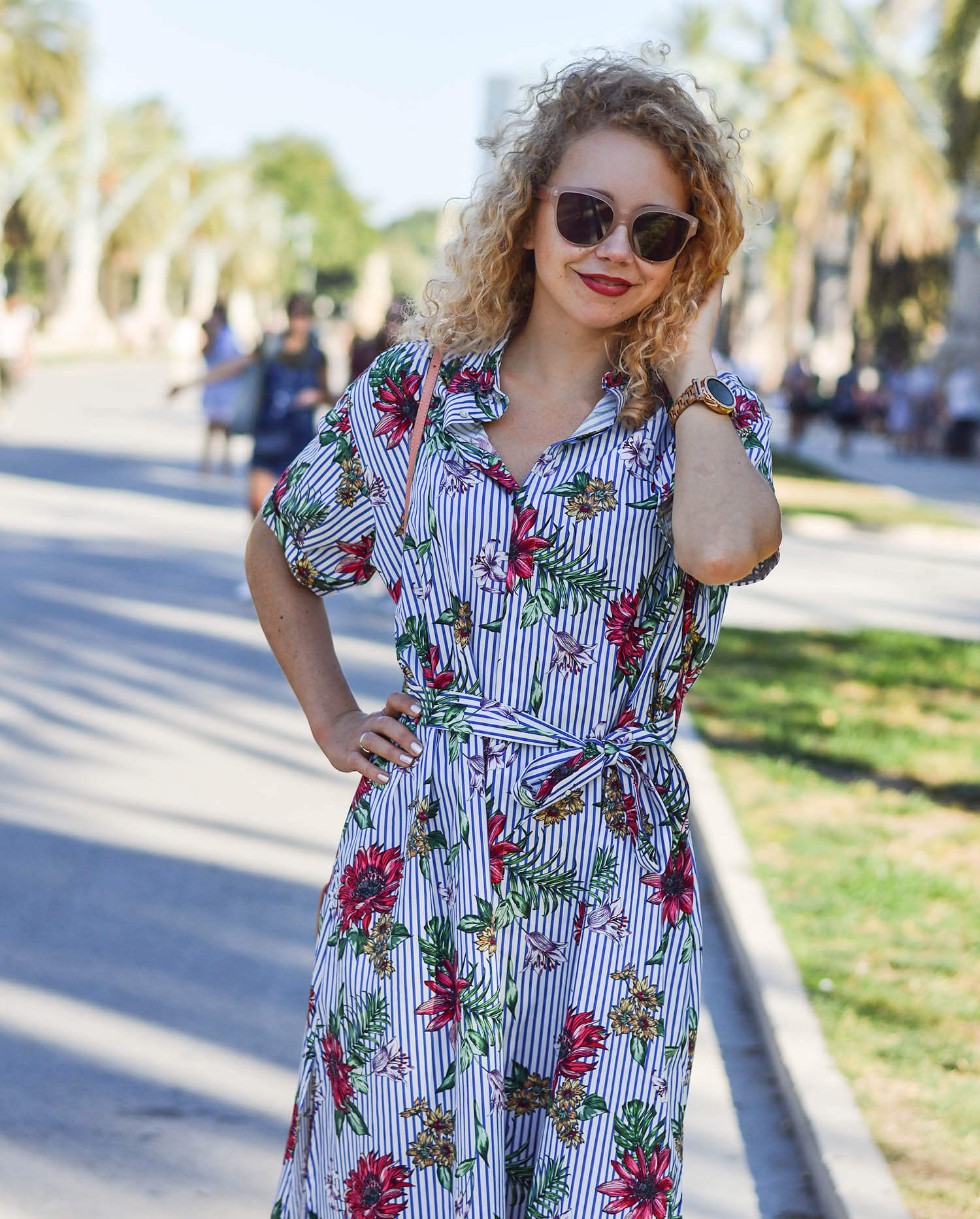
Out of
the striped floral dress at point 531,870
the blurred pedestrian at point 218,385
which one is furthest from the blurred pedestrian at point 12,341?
the striped floral dress at point 531,870

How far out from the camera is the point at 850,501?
2080 centimetres

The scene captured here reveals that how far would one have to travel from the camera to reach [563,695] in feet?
6.96

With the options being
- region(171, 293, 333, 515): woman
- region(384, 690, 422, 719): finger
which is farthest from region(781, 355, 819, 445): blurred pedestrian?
region(384, 690, 422, 719): finger

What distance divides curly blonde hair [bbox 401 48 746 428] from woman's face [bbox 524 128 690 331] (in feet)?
0.06

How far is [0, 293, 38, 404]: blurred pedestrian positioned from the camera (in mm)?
24609

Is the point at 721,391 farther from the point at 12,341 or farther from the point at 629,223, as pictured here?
the point at 12,341

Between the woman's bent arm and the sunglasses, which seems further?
the woman's bent arm

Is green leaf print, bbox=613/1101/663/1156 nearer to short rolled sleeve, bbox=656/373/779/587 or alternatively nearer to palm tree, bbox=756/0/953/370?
short rolled sleeve, bbox=656/373/779/587

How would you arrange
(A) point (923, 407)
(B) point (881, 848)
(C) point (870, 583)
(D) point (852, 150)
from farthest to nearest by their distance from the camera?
→ (D) point (852, 150) < (A) point (923, 407) < (C) point (870, 583) < (B) point (881, 848)

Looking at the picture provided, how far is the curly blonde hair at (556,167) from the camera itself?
7.27 feet

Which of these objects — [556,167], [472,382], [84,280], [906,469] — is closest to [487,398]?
[472,382]

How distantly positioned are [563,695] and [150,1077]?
7.90 ft

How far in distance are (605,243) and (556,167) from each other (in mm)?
152

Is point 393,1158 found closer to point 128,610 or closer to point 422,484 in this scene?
point 422,484
